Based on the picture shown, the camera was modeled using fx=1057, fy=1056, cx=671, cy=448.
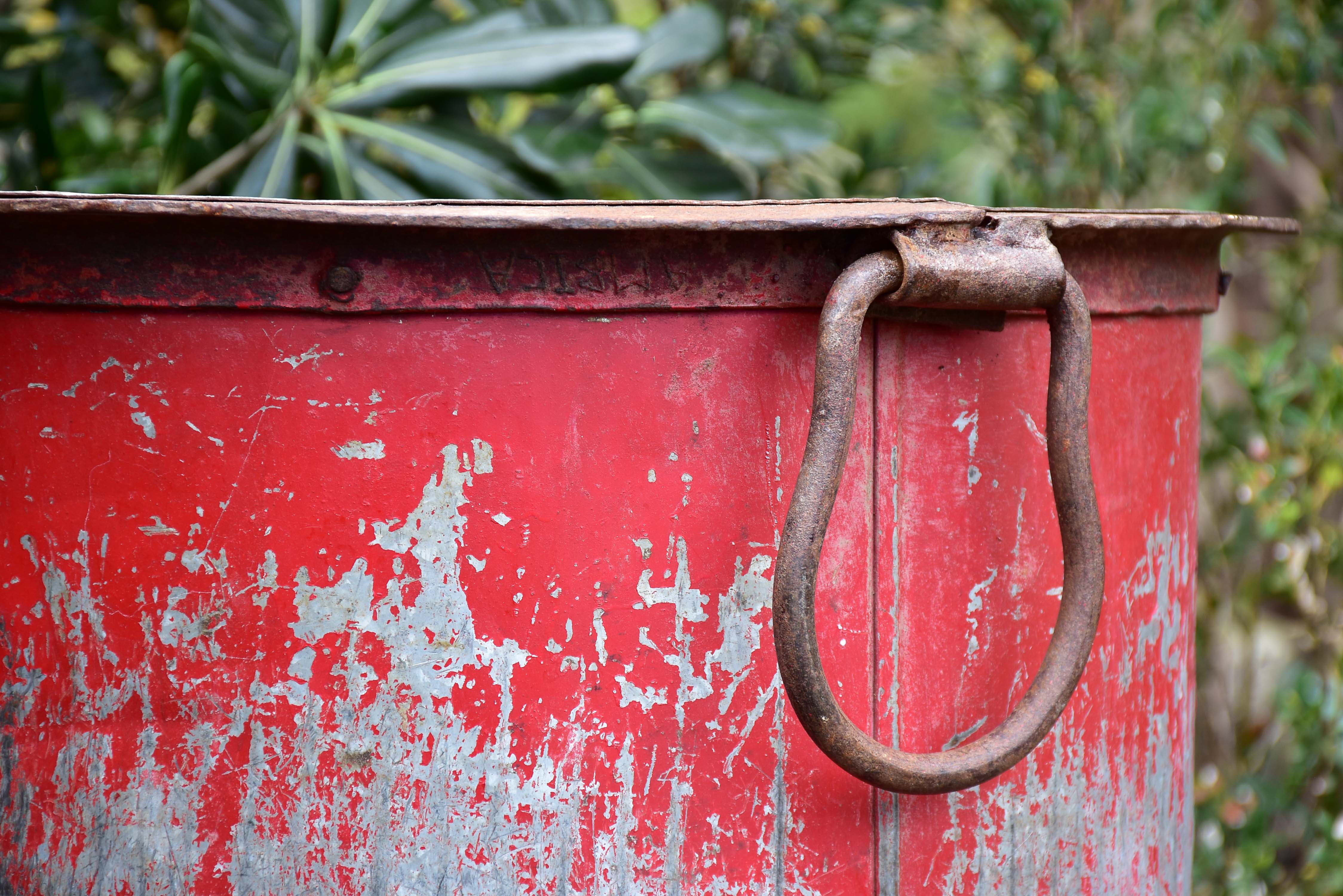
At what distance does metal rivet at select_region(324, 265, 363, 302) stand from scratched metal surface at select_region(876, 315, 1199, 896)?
35 cm

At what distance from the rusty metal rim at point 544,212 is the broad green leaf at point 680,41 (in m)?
1.11

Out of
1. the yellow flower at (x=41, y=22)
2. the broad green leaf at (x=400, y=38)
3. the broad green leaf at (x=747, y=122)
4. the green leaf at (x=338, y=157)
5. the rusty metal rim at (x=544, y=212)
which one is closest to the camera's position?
the rusty metal rim at (x=544, y=212)

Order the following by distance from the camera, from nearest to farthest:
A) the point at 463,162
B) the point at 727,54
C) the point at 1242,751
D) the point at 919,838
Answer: the point at 919,838 < the point at 463,162 < the point at 1242,751 < the point at 727,54

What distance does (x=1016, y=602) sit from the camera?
0.80m

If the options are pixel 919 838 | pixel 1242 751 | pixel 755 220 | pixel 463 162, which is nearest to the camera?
pixel 755 220

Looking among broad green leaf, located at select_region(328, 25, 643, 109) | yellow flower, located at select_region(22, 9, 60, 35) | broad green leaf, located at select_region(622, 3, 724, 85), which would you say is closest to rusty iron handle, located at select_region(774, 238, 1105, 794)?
broad green leaf, located at select_region(328, 25, 643, 109)

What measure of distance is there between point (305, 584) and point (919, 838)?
18.7 inches

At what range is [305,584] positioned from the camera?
701mm

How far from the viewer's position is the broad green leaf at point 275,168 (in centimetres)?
135

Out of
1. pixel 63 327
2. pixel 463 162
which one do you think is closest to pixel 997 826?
pixel 63 327

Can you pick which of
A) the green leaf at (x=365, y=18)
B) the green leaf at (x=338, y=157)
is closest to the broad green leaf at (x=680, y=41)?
the green leaf at (x=365, y=18)

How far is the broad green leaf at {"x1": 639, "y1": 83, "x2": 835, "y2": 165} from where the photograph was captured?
66.0 inches

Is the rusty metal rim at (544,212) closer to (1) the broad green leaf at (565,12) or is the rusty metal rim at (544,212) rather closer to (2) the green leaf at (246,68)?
(2) the green leaf at (246,68)

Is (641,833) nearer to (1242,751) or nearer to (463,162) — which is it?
(463,162)
